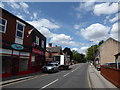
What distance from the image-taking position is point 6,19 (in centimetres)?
1458

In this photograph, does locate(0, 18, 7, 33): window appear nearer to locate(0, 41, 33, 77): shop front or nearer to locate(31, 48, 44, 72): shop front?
locate(0, 41, 33, 77): shop front

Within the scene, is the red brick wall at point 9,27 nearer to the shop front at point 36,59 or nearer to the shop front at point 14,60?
the shop front at point 14,60

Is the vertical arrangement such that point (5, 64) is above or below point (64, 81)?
above

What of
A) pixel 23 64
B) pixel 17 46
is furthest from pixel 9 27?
pixel 23 64

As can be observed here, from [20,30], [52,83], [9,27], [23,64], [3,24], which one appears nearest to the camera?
[52,83]

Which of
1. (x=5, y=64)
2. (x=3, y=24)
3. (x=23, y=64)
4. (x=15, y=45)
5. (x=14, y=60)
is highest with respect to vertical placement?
(x=3, y=24)

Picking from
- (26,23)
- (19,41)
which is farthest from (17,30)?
(26,23)

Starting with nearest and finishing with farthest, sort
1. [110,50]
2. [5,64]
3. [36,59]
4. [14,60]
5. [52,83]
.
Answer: [52,83] → [5,64] → [14,60] → [36,59] → [110,50]

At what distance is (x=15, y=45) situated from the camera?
15750 mm

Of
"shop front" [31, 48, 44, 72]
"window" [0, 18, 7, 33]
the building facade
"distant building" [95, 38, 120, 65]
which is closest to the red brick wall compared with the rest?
the building facade

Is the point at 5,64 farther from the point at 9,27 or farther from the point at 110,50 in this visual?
the point at 110,50

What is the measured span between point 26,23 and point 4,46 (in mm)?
6060

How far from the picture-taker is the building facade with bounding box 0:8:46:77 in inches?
557

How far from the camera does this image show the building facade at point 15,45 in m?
14.1
